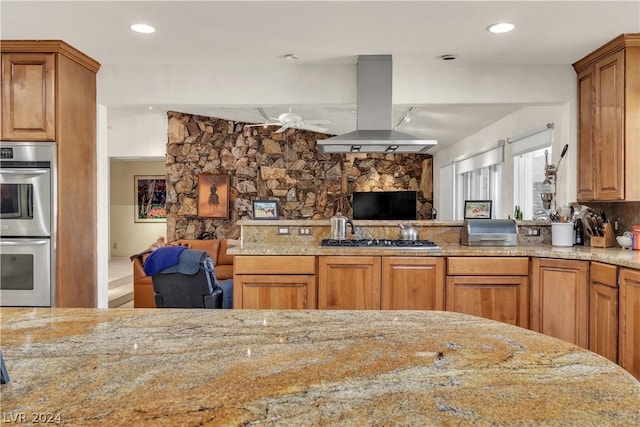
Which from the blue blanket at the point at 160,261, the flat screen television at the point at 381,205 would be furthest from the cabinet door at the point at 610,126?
the flat screen television at the point at 381,205

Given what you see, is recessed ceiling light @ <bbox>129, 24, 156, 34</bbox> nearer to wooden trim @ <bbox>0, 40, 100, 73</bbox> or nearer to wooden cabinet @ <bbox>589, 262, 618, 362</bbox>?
wooden trim @ <bbox>0, 40, 100, 73</bbox>

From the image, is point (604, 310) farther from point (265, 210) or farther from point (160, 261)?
point (160, 261)

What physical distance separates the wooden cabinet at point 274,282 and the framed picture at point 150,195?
7818 mm

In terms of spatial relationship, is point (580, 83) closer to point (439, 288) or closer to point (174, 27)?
point (439, 288)

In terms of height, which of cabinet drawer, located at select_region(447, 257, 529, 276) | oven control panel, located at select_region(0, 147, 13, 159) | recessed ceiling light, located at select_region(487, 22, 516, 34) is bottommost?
cabinet drawer, located at select_region(447, 257, 529, 276)

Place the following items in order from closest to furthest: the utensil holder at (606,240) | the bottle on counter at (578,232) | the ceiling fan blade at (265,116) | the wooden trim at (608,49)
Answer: the wooden trim at (608,49)
the utensil holder at (606,240)
the bottle on counter at (578,232)
the ceiling fan blade at (265,116)

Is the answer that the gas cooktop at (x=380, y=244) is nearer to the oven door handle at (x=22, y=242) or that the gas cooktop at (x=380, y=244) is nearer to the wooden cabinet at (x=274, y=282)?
the wooden cabinet at (x=274, y=282)

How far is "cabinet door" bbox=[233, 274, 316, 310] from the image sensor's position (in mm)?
3191

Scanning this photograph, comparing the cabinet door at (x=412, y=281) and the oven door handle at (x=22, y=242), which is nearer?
the oven door handle at (x=22, y=242)

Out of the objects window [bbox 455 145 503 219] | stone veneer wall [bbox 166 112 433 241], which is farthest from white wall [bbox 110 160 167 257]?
window [bbox 455 145 503 219]

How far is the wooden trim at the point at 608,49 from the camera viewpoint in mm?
2986

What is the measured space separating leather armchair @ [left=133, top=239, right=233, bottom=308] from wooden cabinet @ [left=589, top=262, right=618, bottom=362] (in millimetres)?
3919

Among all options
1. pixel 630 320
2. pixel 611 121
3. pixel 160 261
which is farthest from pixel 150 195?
pixel 630 320

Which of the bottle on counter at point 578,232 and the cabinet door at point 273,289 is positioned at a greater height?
the bottle on counter at point 578,232
